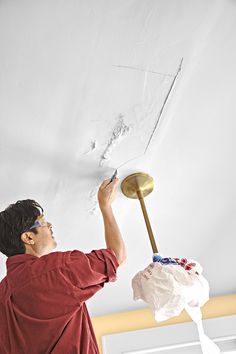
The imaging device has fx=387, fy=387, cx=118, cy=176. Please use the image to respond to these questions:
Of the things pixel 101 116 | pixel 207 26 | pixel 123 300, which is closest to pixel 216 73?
pixel 207 26

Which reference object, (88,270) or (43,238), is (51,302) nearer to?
(88,270)

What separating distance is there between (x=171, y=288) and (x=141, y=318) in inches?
39.8

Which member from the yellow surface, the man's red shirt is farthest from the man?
the yellow surface

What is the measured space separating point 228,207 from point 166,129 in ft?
1.72

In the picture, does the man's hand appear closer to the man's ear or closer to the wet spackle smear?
the wet spackle smear

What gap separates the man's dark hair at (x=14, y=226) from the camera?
3.33ft

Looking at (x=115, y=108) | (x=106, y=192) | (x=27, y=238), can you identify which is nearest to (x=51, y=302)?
(x=27, y=238)

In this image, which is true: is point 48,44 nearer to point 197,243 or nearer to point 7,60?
point 7,60

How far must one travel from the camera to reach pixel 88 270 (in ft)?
2.78

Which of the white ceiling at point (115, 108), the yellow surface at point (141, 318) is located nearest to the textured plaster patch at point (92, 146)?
the white ceiling at point (115, 108)

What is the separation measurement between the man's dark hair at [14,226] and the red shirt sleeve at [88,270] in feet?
0.66

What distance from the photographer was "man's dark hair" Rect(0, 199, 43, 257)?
1.01 m

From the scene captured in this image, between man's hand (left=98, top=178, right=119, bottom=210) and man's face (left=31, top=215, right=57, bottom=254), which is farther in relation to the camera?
man's hand (left=98, top=178, right=119, bottom=210)

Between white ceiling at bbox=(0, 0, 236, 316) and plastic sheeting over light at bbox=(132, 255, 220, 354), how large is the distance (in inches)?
14.2
